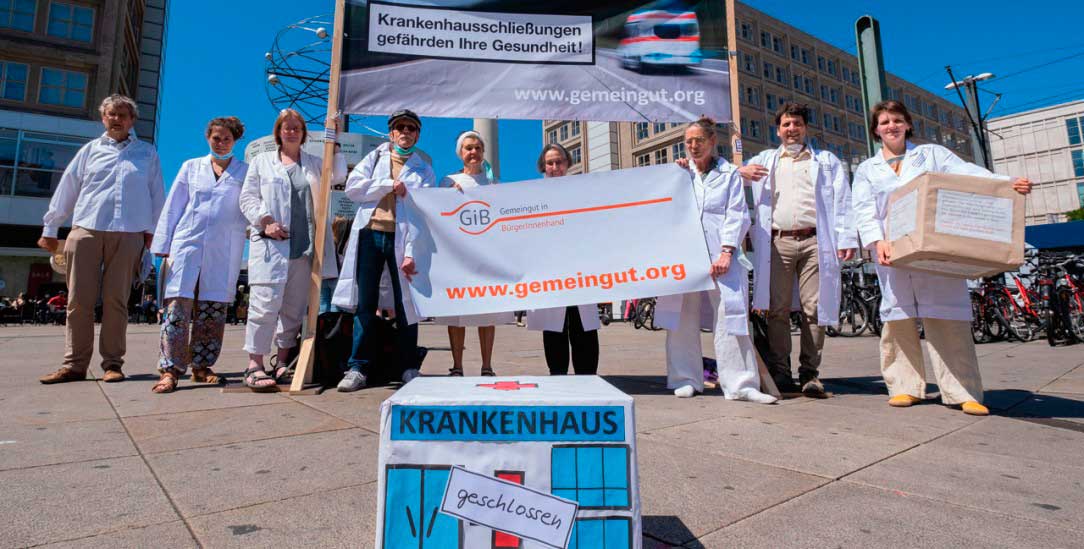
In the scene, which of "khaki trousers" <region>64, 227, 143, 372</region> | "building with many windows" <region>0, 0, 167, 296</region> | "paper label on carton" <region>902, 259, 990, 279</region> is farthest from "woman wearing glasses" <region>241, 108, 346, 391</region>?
"building with many windows" <region>0, 0, 167, 296</region>

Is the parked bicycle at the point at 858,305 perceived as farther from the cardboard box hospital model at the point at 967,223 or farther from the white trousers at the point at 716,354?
the cardboard box hospital model at the point at 967,223

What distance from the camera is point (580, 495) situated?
1040mm

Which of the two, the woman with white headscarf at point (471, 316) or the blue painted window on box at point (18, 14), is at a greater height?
the blue painted window on box at point (18, 14)

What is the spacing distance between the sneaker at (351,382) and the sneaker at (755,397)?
238cm

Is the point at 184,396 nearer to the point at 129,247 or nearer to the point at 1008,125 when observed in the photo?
the point at 129,247

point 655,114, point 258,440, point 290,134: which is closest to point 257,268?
point 290,134

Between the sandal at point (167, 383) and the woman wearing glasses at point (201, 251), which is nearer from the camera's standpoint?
the sandal at point (167, 383)

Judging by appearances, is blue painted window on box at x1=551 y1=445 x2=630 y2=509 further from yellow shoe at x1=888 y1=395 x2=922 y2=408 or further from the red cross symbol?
yellow shoe at x1=888 y1=395 x2=922 y2=408

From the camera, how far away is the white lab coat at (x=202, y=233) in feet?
12.2

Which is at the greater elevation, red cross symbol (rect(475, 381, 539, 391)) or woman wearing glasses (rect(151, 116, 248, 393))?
woman wearing glasses (rect(151, 116, 248, 393))

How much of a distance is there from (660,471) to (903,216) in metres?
2.22

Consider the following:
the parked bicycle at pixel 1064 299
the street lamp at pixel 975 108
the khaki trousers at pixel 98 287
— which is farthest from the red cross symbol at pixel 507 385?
the street lamp at pixel 975 108

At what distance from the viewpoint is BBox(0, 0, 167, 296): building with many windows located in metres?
22.3

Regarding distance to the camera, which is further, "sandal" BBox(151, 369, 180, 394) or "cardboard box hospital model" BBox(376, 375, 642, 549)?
"sandal" BBox(151, 369, 180, 394)
